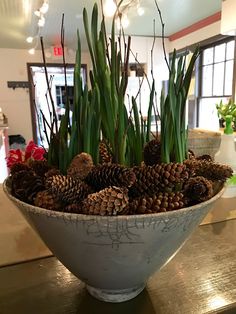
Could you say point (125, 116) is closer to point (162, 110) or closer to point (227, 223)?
point (162, 110)

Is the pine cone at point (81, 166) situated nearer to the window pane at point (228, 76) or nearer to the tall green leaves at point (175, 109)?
the tall green leaves at point (175, 109)

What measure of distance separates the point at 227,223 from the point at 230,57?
3.45 meters

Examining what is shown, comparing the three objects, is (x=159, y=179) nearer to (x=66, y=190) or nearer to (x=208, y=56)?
(x=66, y=190)

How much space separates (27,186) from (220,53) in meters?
3.95

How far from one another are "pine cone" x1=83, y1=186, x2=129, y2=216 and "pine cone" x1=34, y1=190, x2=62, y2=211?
0.05 m

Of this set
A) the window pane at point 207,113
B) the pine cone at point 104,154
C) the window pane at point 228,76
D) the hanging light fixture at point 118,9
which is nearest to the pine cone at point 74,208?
the pine cone at point 104,154

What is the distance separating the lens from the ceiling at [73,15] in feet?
10.1

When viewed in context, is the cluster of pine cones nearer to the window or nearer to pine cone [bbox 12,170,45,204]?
pine cone [bbox 12,170,45,204]

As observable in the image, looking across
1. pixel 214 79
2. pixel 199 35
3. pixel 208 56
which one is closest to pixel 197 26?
pixel 199 35

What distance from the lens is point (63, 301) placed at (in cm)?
43

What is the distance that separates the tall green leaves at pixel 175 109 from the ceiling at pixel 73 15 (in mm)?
2923

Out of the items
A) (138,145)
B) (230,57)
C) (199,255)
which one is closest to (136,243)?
(138,145)

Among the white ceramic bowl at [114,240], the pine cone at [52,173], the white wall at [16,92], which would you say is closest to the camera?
the white ceramic bowl at [114,240]

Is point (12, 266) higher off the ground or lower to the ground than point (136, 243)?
lower
